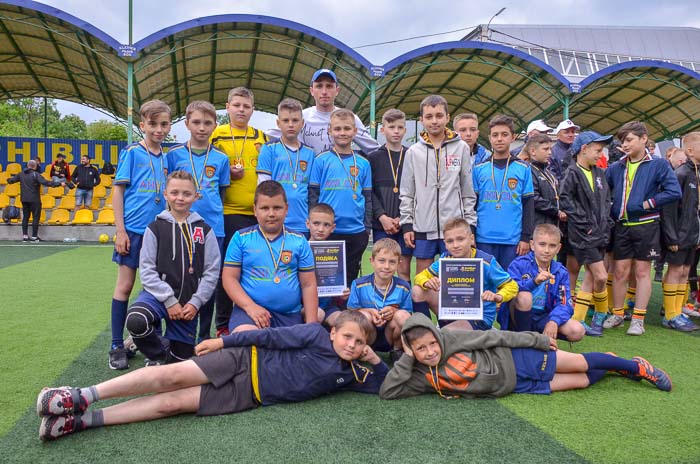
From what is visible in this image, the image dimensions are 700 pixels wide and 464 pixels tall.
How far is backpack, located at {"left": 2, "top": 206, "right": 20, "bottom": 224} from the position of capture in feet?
44.9

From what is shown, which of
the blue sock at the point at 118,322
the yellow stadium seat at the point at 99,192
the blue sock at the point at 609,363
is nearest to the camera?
the blue sock at the point at 609,363

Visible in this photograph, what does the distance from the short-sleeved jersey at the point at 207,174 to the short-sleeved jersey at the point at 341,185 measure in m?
0.75

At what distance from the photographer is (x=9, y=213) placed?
1369 centimetres

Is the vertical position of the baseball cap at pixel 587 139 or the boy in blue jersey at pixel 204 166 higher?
the baseball cap at pixel 587 139

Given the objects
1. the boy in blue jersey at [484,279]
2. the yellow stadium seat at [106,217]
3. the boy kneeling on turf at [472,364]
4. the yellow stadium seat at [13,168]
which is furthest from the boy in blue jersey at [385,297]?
the yellow stadium seat at [13,168]

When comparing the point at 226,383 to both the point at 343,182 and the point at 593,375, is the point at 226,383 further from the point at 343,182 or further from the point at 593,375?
the point at 593,375

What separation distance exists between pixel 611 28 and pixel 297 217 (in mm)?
58434

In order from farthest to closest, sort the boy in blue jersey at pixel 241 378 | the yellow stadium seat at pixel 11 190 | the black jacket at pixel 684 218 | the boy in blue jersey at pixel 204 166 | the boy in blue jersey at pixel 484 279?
1. the yellow stadium seat at pixel 11 190
2. the black jacket at pixel 684 218
3. the boy in blue jersey at pixel 204 166
4. the boy in blue jersey at pixel 484 279
5. the boy in blue jersey at pixel 241 378

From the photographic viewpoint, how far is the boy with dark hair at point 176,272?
3.43 meters

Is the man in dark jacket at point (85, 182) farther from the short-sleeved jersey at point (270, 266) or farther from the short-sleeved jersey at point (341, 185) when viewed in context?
the short-sleeved jersey at point (270, 266)

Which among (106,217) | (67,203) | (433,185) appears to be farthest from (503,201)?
(67,203)

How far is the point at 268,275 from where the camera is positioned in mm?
Result: 3551

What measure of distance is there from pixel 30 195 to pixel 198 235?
11.4 metres

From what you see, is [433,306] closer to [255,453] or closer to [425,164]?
[425,164]
